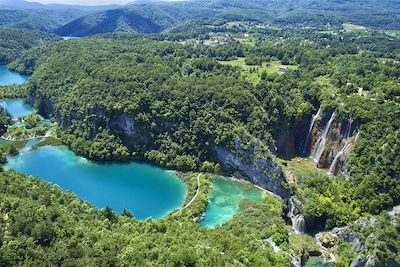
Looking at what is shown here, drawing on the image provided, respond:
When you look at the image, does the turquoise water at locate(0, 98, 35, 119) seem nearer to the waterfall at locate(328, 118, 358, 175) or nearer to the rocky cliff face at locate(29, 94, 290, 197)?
the rocky cliff face at locate(29, 94, 290, 197)

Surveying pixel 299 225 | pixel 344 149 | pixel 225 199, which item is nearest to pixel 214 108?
pixel 225 199

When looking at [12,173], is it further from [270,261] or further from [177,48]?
[177,48]

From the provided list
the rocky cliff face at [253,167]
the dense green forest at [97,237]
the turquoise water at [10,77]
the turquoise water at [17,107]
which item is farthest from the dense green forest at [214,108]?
the turquoise water at [10,77]

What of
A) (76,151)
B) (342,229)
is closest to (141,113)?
(76,151)

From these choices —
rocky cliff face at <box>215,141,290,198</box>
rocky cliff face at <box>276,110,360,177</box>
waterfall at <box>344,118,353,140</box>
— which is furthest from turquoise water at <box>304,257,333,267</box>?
waterfall at <box>344,118,353,140</box>

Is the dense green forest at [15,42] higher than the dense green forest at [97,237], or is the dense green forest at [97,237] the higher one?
the dense green forest at [97,237]

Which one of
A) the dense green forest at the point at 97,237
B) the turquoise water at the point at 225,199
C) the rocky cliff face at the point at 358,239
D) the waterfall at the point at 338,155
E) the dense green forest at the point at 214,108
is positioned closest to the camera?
the dense green forest at the point at 97,237

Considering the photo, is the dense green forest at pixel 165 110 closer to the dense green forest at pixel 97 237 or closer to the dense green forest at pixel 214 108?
the dense green forest at pixel 214 108

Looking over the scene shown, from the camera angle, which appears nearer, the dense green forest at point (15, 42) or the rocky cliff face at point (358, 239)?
the rocky cliff face at point (358, 239)
